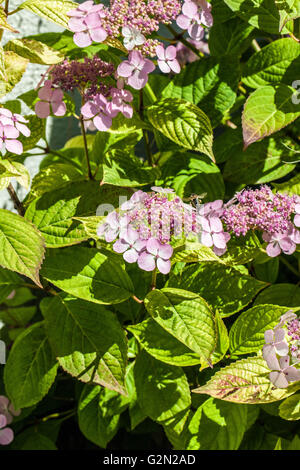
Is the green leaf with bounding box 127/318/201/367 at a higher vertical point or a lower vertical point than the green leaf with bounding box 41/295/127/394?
higher

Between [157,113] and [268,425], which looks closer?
[157,113]

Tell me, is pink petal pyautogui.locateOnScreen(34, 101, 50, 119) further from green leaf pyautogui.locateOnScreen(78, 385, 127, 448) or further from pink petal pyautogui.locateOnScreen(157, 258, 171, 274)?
green leaf pyautogui.locateOnScreen(78, 385, 127, 448)

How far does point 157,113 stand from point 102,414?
66 centimetres

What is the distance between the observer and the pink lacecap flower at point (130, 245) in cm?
78

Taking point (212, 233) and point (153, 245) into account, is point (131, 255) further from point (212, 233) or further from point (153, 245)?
point (212, 233)

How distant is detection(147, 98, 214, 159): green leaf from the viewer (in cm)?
95

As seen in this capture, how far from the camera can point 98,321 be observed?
3.36 ft

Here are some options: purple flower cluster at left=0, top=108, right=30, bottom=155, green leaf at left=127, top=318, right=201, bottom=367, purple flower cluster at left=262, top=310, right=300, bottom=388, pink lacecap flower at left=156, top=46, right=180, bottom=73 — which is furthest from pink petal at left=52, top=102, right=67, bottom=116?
purple flower cluster at left=262, top=310, right=300, bottom=388

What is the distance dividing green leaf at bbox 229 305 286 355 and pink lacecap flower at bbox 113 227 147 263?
0.95 ft

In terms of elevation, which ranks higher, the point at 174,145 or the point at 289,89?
the point at 289,89

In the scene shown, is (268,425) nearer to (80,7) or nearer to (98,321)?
(98,321)

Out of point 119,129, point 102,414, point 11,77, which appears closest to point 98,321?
point 102,414

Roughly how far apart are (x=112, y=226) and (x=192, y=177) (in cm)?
35

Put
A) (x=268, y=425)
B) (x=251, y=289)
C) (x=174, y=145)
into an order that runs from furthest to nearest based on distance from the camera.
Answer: (x=268, y=425), (x=174, y=145), (x=251, y=289)
